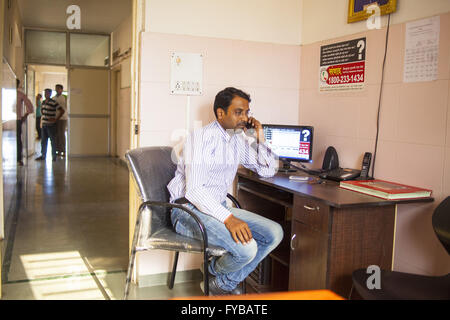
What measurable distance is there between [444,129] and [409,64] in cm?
49

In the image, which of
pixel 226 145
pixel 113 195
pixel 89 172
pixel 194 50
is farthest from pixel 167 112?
pixel 89 172

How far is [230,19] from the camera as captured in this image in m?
3.53

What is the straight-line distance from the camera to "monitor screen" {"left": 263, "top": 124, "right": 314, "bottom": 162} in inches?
131

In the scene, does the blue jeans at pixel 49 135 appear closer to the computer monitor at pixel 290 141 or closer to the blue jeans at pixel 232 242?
the computer monitor at pixel 290 141

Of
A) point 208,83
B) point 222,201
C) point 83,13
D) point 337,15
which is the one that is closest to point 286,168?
point 222,201

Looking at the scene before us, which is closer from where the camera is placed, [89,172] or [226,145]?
[226,145]

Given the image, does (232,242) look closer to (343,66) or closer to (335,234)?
(335,234)

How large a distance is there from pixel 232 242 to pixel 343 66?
5.37ft

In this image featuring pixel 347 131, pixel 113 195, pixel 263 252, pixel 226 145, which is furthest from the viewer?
pixel 113 195

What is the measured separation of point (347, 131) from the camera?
10.5 feet

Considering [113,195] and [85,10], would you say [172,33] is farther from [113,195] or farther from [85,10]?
[85,10]

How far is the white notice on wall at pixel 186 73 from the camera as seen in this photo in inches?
133

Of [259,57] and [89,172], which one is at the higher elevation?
[259,57]
